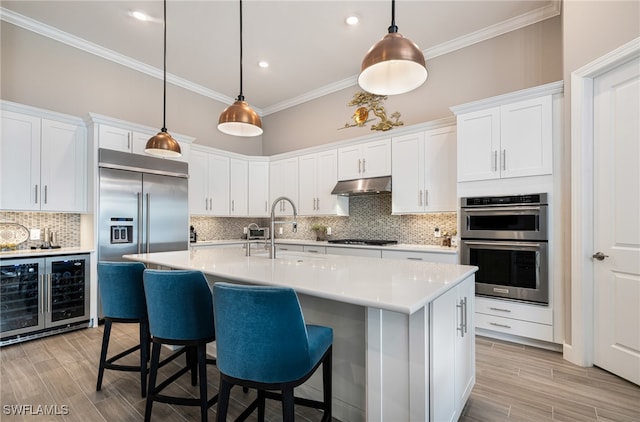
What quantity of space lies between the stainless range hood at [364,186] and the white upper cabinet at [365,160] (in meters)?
0.08

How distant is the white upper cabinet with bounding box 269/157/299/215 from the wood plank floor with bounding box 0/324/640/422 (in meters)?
3.32

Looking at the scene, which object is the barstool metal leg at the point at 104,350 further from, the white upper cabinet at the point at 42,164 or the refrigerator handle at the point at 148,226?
the white upper cabinet at the point at 42,164

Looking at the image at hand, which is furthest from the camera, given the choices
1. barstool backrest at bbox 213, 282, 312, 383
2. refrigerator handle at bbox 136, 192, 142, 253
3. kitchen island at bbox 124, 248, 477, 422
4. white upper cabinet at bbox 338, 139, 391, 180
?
white upper cabinet at bbox 338, 139, 391, 180

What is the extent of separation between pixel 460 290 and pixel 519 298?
172cm

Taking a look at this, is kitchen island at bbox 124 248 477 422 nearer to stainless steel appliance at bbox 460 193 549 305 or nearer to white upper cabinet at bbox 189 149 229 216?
stainless steel appliance at bbox 460 193 549 305

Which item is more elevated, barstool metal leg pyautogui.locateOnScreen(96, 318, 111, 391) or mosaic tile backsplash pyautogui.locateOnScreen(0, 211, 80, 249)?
mosaic tile backsplash pyautogui.locateOnScreen(0, 211, 80, 249)

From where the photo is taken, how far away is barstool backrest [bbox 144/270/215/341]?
5.53 ft

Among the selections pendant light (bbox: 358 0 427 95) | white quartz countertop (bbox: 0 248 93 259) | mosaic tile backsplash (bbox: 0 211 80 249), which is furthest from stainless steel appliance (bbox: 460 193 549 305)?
mosaic tile backsplash (bbox: 0 211 80 249)

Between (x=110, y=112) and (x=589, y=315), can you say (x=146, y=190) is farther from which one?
(x=589, y=315)

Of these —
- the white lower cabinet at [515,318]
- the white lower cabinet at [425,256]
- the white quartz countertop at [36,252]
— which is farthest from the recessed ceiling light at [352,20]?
the white quartz countertop at [36,252]

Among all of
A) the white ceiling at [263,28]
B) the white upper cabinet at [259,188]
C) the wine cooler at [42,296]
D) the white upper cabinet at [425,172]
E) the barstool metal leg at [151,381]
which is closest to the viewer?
the barstool metal leg at [151,381]

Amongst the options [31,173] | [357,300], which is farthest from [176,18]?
[357,300]

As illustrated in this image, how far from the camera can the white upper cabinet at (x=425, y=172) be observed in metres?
3.72

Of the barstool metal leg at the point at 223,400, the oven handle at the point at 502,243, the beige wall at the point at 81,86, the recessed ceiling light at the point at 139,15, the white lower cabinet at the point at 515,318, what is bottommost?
the white lower cabinet at the point at 515,318
